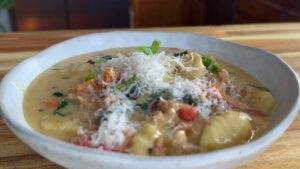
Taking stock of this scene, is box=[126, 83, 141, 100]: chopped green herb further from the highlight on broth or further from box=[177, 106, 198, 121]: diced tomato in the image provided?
box=[177, 106, 198, 121]: diced tomato

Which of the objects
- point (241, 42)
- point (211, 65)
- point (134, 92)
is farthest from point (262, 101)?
point (241, 42)

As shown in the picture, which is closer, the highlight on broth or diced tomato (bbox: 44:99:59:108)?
the highlight on broth

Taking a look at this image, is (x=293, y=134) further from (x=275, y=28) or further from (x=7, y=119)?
(x=275, y=28)

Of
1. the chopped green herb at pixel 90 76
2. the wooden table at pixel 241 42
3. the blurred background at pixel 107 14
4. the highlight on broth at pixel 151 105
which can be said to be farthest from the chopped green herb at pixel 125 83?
the blurred background at pixel 107 14

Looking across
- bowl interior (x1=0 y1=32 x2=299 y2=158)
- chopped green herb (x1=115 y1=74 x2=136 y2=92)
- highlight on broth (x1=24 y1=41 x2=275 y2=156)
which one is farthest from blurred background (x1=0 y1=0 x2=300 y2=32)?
chopped green herb (x1=115 y1=74 x2=136 y2=92)

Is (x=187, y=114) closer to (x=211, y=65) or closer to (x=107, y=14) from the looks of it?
(x=211, y=65)

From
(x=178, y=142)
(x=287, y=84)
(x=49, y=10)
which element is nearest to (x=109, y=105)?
(x=178, y=142)
